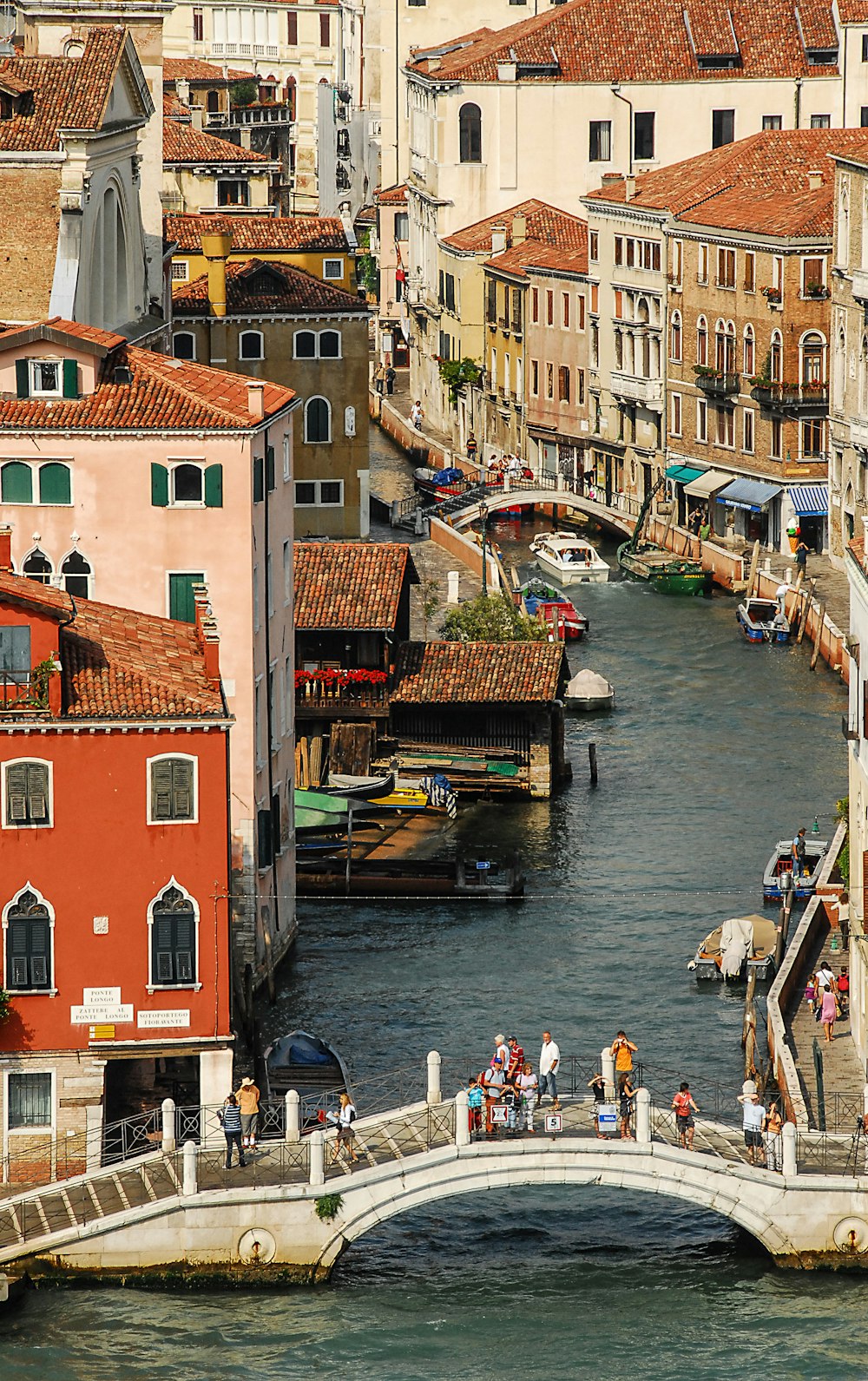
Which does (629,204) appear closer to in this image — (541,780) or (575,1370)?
(541,780)

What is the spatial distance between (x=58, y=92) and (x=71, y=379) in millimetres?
16838

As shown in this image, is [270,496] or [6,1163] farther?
[270,496]

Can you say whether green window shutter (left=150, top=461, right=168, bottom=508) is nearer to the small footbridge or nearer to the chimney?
the small footbridge

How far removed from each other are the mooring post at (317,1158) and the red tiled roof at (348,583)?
31.7 metres

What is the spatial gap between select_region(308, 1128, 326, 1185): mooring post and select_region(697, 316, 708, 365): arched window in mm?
70232

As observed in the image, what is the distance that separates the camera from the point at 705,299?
4498 inches

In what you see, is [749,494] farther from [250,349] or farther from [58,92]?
[58,92]

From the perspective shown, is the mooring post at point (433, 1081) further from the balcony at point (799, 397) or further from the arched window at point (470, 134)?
the arched window at point (470, 134)

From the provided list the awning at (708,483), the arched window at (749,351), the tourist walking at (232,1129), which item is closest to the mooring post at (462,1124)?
the tourist walking at (232,1129)

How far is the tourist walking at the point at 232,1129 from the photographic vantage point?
48.1 meters

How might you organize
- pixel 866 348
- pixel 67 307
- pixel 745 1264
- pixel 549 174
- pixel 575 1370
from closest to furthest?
pixel 575 1370 < pixel 745 1264 < pixel 67 307 < pixel 866 348 < pixel 549 174

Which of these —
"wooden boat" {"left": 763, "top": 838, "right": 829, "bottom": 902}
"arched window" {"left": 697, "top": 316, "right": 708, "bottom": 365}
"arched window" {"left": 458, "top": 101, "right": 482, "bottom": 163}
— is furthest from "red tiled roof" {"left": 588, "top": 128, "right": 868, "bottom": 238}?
"wooden boat" {"left": 763, "top": 838, "right": 829, "bottom": 902}

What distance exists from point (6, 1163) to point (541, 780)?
32646 millimetres

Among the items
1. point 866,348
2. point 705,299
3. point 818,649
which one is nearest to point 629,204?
point 705,299
